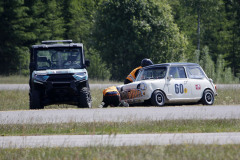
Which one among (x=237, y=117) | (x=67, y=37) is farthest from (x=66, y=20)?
(x=237, y=117)

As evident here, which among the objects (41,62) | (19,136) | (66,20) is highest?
(66,20)

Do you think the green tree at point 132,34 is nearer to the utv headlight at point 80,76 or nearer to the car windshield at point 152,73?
the car windshield at point 152,73

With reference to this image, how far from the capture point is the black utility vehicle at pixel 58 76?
53.5 ft

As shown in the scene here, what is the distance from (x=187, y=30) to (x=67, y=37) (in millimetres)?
16029

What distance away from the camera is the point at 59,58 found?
55.5ft

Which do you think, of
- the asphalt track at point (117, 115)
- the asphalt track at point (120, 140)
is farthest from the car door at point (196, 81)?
the asphalt track at point (120, 140)

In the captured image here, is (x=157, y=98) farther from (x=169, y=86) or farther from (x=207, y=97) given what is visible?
(x=207, y=97)

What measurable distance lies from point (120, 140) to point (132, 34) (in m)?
34.7

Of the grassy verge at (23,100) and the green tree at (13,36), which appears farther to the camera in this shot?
the green tree at (13,36)

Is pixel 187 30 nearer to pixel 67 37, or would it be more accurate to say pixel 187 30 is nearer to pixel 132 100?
pixel 67 37

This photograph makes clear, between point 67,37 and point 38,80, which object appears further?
point 67,37

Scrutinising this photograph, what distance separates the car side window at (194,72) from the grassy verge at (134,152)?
8.32 metres

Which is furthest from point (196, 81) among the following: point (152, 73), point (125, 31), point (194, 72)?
point (125, 31)

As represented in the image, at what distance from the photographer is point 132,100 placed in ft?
53.4
